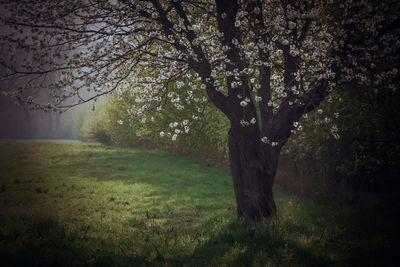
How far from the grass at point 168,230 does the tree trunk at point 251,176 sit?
0.49 metres

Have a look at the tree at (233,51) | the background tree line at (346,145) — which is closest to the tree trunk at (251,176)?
the tree at (233,51)

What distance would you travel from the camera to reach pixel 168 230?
23.9 ft

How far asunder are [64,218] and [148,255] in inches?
184

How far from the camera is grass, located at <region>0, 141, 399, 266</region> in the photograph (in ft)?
17.8

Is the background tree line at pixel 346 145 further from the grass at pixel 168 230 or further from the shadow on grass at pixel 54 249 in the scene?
the shadow on grass at pixel 54 249

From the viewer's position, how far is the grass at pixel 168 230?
17.8ft

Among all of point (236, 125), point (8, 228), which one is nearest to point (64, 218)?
point (8, 228)

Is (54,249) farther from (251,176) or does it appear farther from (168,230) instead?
(251,176)

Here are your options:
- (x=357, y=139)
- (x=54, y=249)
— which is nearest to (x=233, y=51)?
(x=54, y=249)

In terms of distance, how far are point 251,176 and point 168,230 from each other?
2.87 meters

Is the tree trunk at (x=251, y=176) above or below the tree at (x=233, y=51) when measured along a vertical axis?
below

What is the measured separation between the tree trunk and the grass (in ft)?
1.61

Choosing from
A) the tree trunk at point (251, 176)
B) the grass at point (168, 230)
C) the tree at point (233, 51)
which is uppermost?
the tree at point (233, 51)

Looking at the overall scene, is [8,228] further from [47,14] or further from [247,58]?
[247,58]
